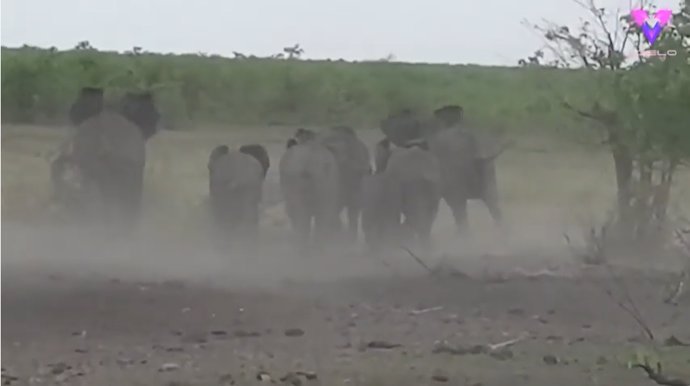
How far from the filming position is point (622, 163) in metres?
2.84

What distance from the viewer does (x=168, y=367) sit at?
2.13 meters

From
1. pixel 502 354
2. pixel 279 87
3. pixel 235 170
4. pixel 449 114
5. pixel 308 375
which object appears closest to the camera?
pixel 308 375

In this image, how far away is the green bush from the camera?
260cm

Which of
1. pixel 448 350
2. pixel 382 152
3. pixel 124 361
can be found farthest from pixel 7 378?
pixel 382 152

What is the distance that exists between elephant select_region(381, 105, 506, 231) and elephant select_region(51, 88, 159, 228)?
506mm

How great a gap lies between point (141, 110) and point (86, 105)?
11 centimetres

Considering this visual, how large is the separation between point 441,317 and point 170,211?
67cm

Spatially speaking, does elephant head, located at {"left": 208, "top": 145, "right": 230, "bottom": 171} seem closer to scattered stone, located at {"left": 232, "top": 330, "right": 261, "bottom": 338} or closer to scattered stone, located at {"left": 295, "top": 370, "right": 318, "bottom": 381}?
scattered stone, located at {"left": 232, "top": 330, "right": 261, "bottom": 338}

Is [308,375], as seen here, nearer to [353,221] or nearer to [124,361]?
[124,361]

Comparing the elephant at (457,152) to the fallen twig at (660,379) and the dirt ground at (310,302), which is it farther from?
the fallen twig at (660,379)

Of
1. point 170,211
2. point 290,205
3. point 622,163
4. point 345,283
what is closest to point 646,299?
point 622,163

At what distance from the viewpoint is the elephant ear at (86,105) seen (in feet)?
8.84

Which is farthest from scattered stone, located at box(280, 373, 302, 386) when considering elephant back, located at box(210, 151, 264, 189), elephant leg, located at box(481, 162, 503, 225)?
elephant leg, located at box(481, 162, 503, 225)

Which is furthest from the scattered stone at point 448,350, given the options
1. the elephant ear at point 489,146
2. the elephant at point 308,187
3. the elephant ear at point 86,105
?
the elephant ear at point 86,105
